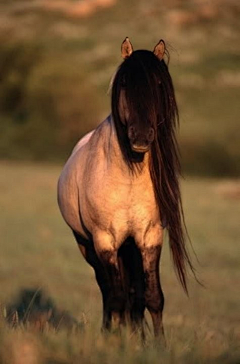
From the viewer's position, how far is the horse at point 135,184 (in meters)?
7.13

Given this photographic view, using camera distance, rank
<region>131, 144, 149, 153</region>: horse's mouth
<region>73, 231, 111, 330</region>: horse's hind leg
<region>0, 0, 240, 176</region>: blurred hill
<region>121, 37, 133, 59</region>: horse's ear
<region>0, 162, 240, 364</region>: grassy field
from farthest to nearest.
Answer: <region>0, 0, 240, 176</region>: blurred hill → <region>73, 231, 111, 330</region>: horse's hind leg → <region>121, 37, 133, 59</region>: horse's ear → <region>131, 144, 149, 153</region>: horse's mouth → <region>0, 162, 240, 364</region>: grassy field

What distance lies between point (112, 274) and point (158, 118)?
1.13 m

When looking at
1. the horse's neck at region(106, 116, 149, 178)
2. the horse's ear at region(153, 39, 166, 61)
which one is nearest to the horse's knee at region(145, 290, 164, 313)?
the horse's neck at region(106, 116, 149, 178)

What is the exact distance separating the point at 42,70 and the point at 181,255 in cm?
4229

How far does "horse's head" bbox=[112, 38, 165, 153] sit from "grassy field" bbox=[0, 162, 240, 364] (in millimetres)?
1143

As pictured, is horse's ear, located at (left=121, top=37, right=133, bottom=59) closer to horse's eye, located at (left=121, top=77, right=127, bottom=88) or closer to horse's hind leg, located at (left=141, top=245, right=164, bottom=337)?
horse's eye, located at (left=121, top=77, right=127, bottom=88)

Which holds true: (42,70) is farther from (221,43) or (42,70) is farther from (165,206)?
(165,206)

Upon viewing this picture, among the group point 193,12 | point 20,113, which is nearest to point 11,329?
point 20,113

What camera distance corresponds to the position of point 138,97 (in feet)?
23.2

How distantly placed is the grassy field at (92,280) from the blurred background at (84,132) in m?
0.02

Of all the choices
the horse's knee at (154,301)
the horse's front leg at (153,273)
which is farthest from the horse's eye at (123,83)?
the horse's knee at (154,301)

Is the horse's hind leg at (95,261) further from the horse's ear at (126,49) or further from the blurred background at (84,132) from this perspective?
the horse's ear at (126,49)

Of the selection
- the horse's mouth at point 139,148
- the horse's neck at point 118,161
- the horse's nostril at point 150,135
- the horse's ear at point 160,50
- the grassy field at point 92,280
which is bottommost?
the grassy field at point 92,280

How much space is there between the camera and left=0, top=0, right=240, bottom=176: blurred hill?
43406 mm
